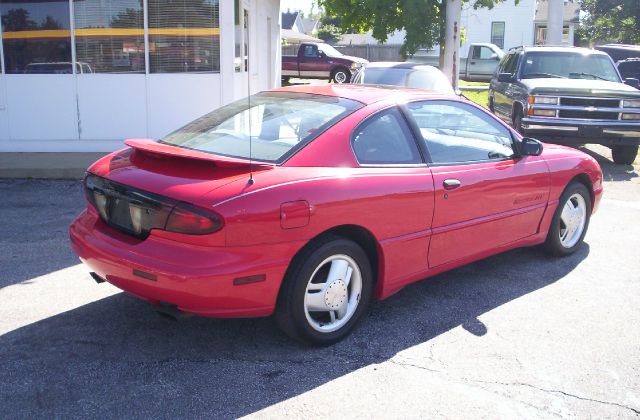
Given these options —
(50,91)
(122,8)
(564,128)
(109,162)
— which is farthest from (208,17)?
(109,162)

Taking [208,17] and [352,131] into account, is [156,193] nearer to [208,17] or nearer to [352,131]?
[352,131]

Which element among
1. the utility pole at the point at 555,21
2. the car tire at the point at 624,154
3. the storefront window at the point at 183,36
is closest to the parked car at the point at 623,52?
the utility pole at the point at 555,21

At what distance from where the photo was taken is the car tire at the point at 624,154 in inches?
441

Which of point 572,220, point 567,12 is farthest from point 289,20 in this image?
point 572,220

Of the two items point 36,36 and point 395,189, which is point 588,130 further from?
point 36,36

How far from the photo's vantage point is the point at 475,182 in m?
4.78

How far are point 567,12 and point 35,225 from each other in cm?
4455

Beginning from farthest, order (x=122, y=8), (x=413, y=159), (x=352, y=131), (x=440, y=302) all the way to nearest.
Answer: (x=122, y=8), (x=440, y=302), (x=413, y=159), (x=352, y=131)

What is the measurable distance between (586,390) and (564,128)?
7.71 meters

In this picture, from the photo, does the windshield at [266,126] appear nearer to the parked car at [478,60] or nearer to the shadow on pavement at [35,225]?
the shadow on pavement at [35,225]

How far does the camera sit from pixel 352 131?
4.22 meters

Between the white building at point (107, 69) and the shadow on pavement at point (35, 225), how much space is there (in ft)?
5.91

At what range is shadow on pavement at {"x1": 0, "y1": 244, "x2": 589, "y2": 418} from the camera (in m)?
3.38

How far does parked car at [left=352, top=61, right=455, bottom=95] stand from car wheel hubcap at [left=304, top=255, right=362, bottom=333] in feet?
24.8
